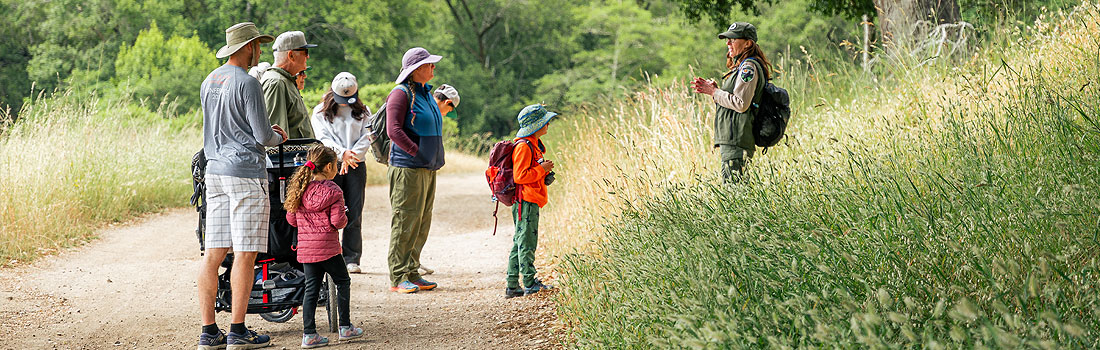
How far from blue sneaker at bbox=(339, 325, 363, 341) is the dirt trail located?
2.2 inches

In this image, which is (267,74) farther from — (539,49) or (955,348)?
(539,49)

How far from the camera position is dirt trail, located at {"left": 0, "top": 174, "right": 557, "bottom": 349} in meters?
5.40

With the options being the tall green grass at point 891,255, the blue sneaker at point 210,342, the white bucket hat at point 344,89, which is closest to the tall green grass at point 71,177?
the white bucket hat at point 344,89

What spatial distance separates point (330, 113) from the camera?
23.7 ft

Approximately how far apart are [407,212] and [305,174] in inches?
63.9

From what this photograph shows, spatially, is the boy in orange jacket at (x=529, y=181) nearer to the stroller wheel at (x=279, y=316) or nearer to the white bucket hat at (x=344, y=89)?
the stroller wheel at (x=279, y=316)

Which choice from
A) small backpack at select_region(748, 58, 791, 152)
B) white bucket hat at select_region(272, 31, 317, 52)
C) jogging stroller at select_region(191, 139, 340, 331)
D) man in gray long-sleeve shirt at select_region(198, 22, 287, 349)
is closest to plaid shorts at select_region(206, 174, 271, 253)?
man in gray long-sleeve shirt at select_region(198, 22, 287, 349)

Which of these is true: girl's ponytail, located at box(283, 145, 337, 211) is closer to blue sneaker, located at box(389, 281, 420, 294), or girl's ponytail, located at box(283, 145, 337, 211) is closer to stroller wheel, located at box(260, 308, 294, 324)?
stroller wheel, located at box(260, 308, 294, 324)

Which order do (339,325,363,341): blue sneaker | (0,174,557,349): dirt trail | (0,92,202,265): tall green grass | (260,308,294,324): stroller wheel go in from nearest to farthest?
(339,325,363,341): blue sneaker, (0,174,557,349): dirt trail, (260,308,294,324): stroller wheel, (0,92,202,265): tall green grass

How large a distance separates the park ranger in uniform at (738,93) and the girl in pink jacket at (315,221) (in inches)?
93.6

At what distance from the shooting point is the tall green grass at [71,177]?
8.80 metres

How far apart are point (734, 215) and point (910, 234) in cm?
105

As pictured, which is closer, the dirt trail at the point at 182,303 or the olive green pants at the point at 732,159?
the dirt trail at the point at 182,303

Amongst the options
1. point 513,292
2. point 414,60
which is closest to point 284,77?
point 414,60
